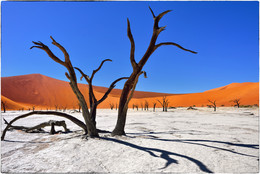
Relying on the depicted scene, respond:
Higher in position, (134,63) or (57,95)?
(57,95)

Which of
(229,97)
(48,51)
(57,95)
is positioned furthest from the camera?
(57,95)

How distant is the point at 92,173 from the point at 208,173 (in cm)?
163

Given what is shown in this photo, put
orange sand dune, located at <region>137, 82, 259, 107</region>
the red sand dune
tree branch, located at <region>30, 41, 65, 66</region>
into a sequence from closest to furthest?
1. tree branch, located at <region>30, 41, 65, 66</region>
2. orange sand dune, located at <region>137, 82, 259, 107</region>
3. the red sand dune

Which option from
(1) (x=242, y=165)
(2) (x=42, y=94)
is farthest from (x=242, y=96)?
(2) (x=42, y=94)

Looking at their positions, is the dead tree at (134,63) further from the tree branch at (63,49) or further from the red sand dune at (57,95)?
the red sand dune at (57,95)

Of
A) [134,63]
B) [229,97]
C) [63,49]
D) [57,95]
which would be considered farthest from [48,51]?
[57,95]

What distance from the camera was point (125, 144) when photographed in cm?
339

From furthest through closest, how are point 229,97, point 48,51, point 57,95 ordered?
point 57,95
point 229,97
point 48,51

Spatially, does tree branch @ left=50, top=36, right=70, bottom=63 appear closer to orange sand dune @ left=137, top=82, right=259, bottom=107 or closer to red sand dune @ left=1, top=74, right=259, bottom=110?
red sand dune @ left=1, top=74, right=259, bottom=110

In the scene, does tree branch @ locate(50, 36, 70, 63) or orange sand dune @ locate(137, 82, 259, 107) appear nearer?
tree branch @ locate(50, 36, 70, 63)

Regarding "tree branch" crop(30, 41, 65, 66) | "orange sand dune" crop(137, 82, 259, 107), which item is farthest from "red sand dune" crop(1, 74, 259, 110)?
"tree branch" crop(30, 41, 65, 66)

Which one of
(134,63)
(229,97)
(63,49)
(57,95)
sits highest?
(57,95)

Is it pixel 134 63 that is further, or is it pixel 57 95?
pixel 57 95

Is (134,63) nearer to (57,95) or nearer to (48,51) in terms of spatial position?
(48,51)
